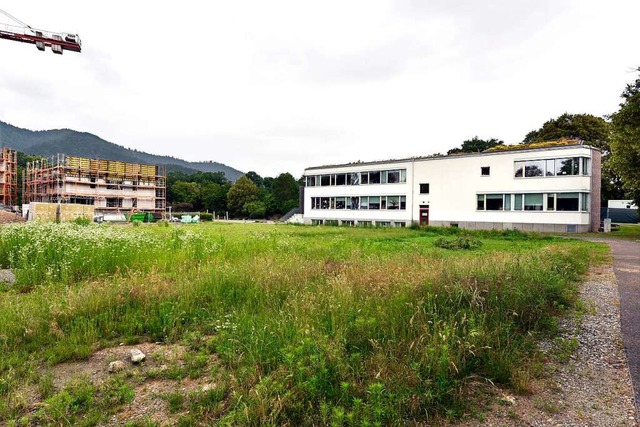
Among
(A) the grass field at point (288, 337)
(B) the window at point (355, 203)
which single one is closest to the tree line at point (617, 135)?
(A) the grass field at point (288, 337)

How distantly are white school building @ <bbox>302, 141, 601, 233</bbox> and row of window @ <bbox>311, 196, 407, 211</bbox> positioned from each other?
0.12 m

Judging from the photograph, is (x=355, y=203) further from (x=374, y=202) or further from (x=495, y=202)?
(x=495, y=202)

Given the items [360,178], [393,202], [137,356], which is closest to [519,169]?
[393,202]

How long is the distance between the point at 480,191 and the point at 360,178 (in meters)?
15.5

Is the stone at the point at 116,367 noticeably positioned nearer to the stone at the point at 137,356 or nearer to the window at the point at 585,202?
the stone at the point at 137,356

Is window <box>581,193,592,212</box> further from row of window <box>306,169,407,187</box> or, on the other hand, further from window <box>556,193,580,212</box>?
row of window <box>306,169,407,187</box>

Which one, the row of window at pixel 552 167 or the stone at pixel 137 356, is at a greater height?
the row of window at pixel 552 167

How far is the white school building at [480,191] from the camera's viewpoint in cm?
3073

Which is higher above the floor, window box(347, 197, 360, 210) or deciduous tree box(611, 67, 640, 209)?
deciduous tree box(611, 67, 640, 209)

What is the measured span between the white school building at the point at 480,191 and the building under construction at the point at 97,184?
60717 mm

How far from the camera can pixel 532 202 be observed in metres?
32.7

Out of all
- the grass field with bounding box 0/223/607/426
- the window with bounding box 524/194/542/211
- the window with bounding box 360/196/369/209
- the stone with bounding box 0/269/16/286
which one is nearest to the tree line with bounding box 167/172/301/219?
the window with bounding box 360/196/369/209

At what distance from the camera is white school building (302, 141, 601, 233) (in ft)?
101

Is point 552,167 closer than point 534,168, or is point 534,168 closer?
point 552,167
